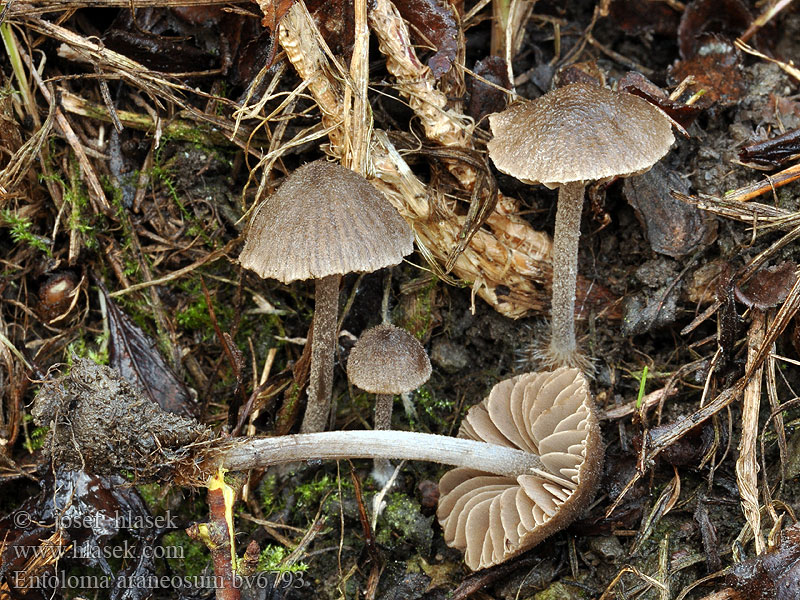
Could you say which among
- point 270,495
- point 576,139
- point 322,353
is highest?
point 576,139

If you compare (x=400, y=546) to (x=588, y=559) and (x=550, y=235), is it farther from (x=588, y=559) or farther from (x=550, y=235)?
(x=550, y=235)

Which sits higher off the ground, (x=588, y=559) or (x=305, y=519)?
(x=588, y=559)

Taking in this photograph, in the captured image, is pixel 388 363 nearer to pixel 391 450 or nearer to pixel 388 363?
pixel 388 363

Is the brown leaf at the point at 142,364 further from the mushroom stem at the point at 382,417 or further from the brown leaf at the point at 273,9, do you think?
the brown leaf at the point at 273,9

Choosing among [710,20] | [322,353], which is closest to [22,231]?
[322,353]

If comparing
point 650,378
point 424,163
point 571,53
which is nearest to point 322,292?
point 424,163

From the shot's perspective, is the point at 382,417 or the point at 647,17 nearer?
the point at 382,417

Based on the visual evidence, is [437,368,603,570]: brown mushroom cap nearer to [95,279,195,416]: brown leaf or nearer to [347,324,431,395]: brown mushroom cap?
[347,324,431,395]: brown mushroom cap

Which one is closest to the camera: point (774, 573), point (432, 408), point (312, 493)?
point (774, 573)
